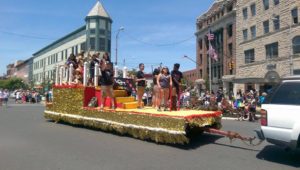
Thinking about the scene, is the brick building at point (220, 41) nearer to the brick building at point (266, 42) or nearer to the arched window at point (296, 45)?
the brick building at point (266, 42)

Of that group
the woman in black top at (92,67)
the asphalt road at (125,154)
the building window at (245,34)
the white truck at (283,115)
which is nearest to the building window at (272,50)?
the building window at (245,34)

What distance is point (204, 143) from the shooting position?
32.6 feet

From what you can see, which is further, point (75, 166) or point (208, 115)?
point (208, 115)

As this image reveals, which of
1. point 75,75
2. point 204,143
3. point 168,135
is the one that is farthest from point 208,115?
point 75,75

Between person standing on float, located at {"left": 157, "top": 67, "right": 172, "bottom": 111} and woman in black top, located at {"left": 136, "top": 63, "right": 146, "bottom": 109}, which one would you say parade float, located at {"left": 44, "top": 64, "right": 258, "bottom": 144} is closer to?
woman in black top, located at {"left": 136, "top": 63, "right": 146, "bottom": 109}

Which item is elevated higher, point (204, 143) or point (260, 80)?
point (260, 80)

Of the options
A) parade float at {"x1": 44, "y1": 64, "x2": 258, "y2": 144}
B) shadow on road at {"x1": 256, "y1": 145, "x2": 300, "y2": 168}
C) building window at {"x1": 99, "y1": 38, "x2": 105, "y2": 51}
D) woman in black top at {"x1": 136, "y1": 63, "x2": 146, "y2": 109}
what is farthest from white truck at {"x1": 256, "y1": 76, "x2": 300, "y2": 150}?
building window at {"x1": 99, "y1": 38, "x2": 105, "y2": 51}

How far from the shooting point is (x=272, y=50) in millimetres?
38844

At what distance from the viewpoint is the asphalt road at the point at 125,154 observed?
714 cm

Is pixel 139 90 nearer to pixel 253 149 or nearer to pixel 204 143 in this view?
pixel 204 143

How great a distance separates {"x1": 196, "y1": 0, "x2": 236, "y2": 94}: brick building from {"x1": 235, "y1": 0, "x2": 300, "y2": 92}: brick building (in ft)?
23.8

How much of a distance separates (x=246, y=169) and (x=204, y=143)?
9.86ft

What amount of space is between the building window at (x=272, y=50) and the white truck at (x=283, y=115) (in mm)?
32551

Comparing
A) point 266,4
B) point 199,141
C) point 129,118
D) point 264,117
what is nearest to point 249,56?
point 266,4
